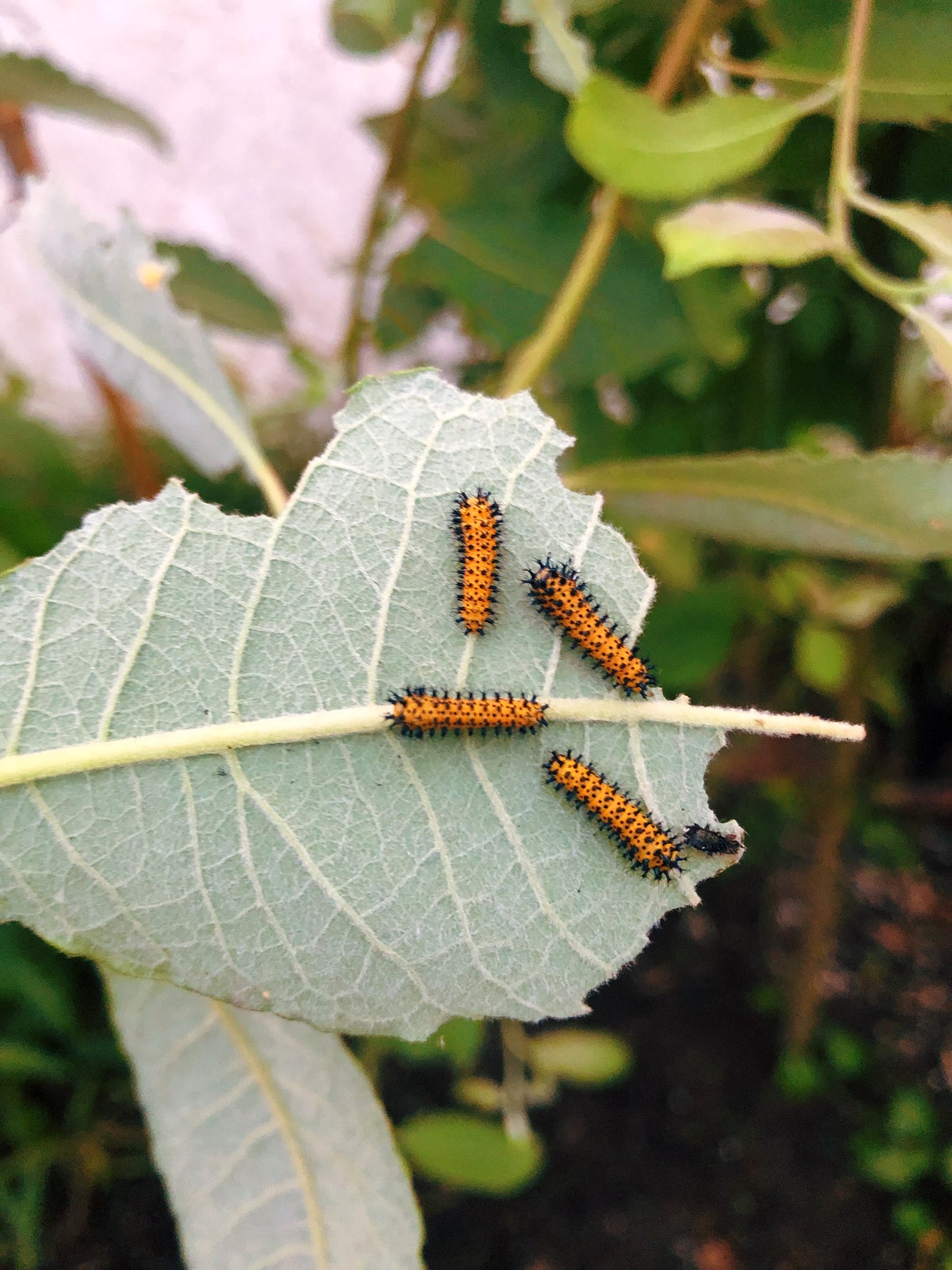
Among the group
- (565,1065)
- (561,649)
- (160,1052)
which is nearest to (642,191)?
(561,649)

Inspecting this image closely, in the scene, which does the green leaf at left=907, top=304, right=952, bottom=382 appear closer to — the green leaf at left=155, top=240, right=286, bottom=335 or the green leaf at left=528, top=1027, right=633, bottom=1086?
the green leaf at left=155, top=240, right=286, bottom=335

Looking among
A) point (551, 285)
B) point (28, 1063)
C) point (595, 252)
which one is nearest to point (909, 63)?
point (595, 252)

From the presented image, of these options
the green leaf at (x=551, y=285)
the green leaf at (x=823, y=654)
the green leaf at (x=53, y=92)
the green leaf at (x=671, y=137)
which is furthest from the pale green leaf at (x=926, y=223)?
the green leaf at (x=53, y=92)

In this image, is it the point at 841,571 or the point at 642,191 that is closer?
the point at 642,191

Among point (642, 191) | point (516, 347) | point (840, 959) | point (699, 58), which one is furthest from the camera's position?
point (840, 959)

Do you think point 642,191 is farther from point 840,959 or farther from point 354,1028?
point 840,959

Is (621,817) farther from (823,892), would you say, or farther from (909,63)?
(823,892)

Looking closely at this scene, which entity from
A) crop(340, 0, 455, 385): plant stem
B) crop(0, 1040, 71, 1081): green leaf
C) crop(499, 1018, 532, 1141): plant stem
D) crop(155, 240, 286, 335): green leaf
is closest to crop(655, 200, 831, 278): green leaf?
crop(340, 0, 455, 385): plant stem

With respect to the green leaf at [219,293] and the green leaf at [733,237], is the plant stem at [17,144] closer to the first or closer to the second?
the green leaf at [219,293]
